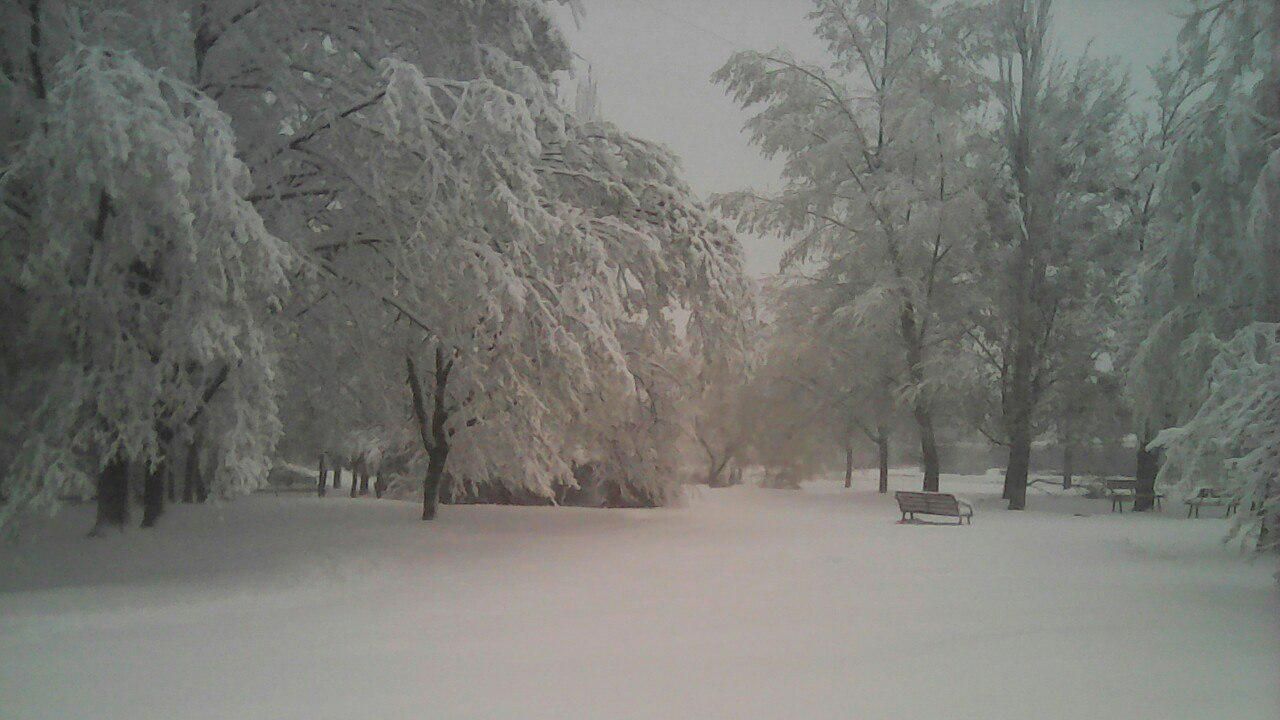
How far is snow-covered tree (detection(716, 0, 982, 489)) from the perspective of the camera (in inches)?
551

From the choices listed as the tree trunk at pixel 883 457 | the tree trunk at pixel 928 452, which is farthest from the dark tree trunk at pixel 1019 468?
the tree trunk at pixel 883 457

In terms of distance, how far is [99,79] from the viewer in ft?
14.7

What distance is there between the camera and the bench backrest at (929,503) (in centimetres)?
1038

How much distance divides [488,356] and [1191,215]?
6485 mm

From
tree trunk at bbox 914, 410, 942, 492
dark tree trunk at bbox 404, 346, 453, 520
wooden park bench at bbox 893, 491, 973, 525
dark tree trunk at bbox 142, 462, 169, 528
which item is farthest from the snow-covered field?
tree trunk at bbox 914, 410, 942, 492

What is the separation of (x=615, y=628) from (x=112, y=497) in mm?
5127

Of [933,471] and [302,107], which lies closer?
[302,107]

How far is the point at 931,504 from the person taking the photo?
10641 mm

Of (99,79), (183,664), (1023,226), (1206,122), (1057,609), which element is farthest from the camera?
(1023,226)

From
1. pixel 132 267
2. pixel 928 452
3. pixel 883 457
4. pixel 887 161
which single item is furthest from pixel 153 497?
pixel 883 457

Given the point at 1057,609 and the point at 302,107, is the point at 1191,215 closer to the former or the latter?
the point at 1057,609

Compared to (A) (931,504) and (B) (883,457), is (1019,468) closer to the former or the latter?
(A) (931,504)

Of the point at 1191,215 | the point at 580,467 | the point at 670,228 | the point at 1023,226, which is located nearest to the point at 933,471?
the point at 1023,226

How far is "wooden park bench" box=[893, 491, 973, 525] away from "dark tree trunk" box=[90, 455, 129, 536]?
8.51 m
